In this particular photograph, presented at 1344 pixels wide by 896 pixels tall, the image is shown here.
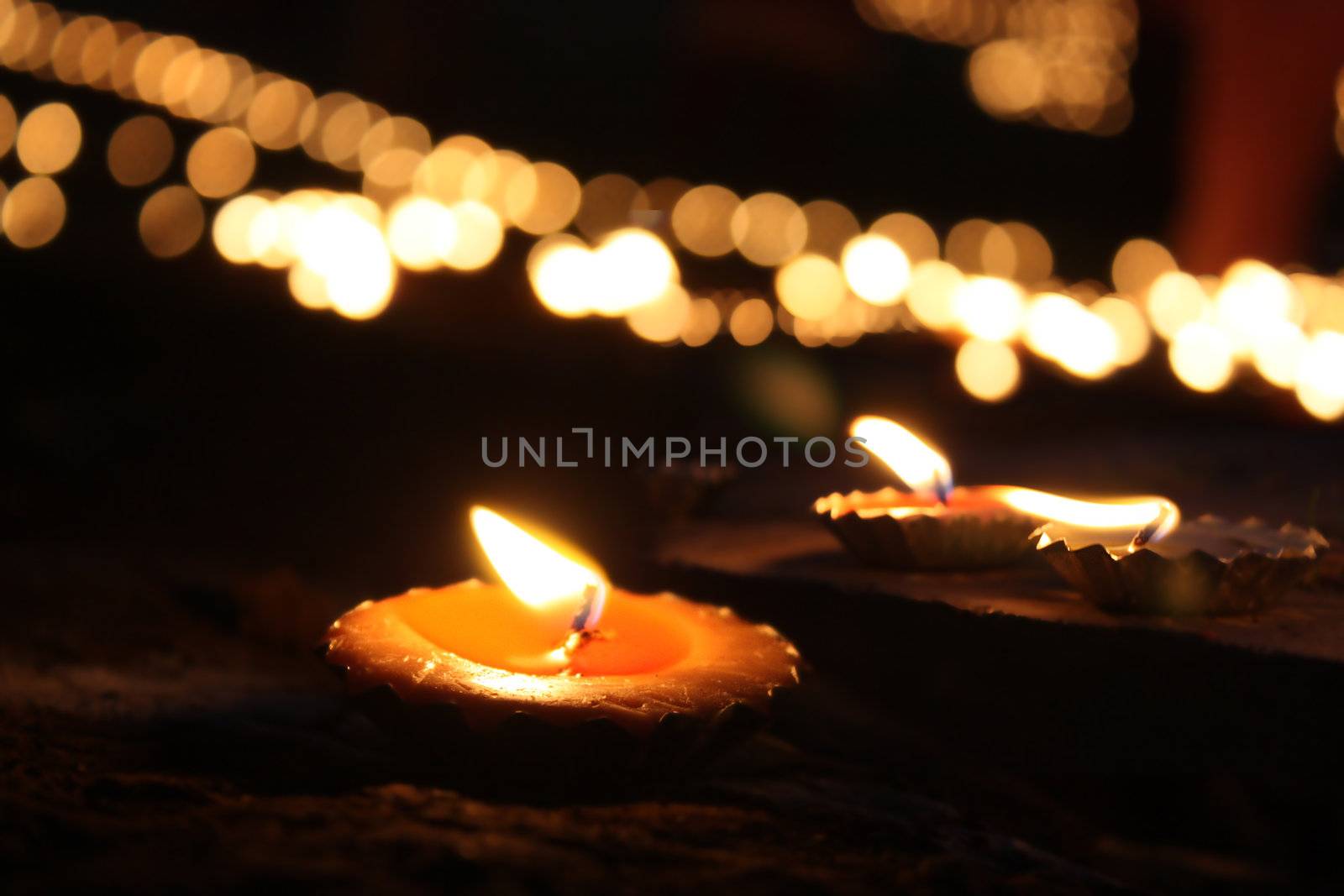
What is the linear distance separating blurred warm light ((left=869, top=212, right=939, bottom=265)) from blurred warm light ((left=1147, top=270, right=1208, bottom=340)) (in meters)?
2.42

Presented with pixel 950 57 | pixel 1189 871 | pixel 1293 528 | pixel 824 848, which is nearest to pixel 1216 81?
pixel 1293 528

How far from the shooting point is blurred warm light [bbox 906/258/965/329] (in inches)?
299

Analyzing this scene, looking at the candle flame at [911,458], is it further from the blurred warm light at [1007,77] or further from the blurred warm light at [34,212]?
the blurred warm light at [1007,77]

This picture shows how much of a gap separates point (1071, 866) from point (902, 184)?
13.4 metres

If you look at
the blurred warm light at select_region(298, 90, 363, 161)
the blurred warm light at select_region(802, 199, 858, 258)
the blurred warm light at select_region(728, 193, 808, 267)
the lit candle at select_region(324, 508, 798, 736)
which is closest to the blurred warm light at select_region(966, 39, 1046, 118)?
the blurred warm light at select_region(802, 199, 858, 258)

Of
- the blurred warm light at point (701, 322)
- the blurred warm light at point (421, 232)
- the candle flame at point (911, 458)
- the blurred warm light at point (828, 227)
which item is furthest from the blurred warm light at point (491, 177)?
the candle flame at point (911, 458)

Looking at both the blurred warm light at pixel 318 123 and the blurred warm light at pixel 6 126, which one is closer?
the blurred warm light at pixel 6 126

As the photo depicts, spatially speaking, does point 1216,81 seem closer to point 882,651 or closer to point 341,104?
point 882,651

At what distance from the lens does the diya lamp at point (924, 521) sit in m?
2.29

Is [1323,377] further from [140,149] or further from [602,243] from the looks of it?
[140,149]

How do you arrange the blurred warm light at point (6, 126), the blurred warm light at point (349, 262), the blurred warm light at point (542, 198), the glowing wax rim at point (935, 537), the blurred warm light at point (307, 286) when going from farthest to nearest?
the blurred warm light at point (542, 198)
the blurred warm light at point (6, 126)
the blurred warm light at point (307, 286)
the blurred warm light at point (349, 262)
the glowing wax rim at point (935, 537)

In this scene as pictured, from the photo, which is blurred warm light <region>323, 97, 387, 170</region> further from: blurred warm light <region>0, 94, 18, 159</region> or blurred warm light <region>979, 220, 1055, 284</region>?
blurred warm light <region>979, 220, 1055, 284</region>

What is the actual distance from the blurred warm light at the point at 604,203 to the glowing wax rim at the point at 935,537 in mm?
6917

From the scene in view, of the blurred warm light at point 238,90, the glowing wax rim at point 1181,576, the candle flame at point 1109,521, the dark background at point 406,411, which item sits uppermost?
the blurred warm light at point 238,90
